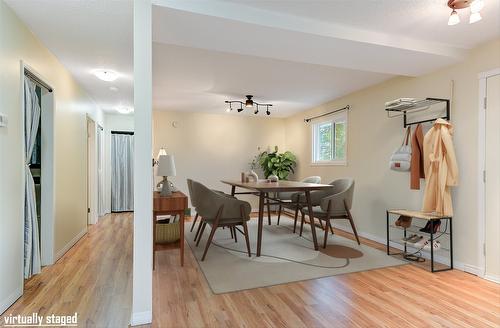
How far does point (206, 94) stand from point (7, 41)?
2.74m

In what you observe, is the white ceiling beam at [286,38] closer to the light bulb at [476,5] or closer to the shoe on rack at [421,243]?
the light bulb at [476,5]

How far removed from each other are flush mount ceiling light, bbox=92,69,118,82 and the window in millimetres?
3585

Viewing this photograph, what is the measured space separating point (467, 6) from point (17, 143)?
11.7 feet

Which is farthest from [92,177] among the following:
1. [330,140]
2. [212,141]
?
[330,140]

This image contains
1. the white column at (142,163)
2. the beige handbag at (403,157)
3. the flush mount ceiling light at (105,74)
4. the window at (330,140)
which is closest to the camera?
the white column at (142,163)

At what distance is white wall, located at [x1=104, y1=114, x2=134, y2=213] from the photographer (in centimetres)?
594

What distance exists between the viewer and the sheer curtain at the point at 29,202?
2463 millimetres

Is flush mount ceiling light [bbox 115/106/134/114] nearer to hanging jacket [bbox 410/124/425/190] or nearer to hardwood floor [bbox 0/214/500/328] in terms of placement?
hardwood floor [bbox 0/214/500/328]

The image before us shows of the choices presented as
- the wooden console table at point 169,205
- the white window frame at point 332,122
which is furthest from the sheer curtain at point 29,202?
the white window frame at point 332,122

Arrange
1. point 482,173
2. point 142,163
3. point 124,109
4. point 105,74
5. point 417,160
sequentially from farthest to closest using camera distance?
1. point 124,109
2. point 105,74
3. point 417,160
4. point 482,173
5. point 142,163

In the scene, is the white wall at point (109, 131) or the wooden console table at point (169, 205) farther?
the white wall at point (109, 131)

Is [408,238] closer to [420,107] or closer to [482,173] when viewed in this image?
[482,173]

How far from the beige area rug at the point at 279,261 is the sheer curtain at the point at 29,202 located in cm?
157

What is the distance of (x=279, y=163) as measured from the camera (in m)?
6.05
